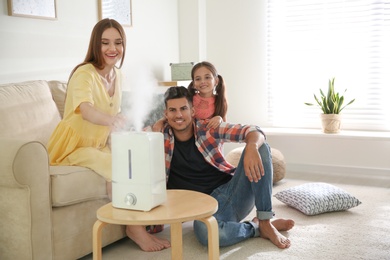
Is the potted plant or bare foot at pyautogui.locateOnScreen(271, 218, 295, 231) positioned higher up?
the potted plant

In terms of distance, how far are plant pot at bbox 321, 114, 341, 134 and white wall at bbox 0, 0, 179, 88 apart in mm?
1457

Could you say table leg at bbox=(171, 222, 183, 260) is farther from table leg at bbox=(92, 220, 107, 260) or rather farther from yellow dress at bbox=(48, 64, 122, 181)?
yellow dress at bbox=(48, 64, 122, 181)

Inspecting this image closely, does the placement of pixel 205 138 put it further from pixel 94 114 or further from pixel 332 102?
pixel 332 102

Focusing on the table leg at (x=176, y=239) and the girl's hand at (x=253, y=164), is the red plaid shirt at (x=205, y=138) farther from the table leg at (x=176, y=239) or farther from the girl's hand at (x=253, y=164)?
the table leg at (x=176, y=239)

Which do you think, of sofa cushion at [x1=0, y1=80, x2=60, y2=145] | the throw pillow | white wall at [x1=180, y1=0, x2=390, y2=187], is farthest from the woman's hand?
white wall at [x1=180, y1=0, x2=390, y2=187]

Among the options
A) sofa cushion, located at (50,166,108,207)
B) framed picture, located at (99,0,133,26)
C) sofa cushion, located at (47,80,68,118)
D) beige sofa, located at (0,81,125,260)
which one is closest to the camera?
beige sofa, located at (0,81,125,260)

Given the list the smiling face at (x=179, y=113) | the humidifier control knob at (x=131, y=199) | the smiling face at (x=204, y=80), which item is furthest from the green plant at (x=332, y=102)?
the humidifier control knob at (x=131, y=199)

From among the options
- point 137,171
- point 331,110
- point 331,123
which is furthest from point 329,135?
point 137,171

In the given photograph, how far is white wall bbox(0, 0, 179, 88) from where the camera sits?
291cm

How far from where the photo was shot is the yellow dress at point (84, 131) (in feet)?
7.65

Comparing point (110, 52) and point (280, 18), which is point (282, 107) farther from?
point (110, 52)

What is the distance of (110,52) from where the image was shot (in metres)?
2.42

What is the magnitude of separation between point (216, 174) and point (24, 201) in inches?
38.3

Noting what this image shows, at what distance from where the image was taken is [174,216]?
5.29 ft
